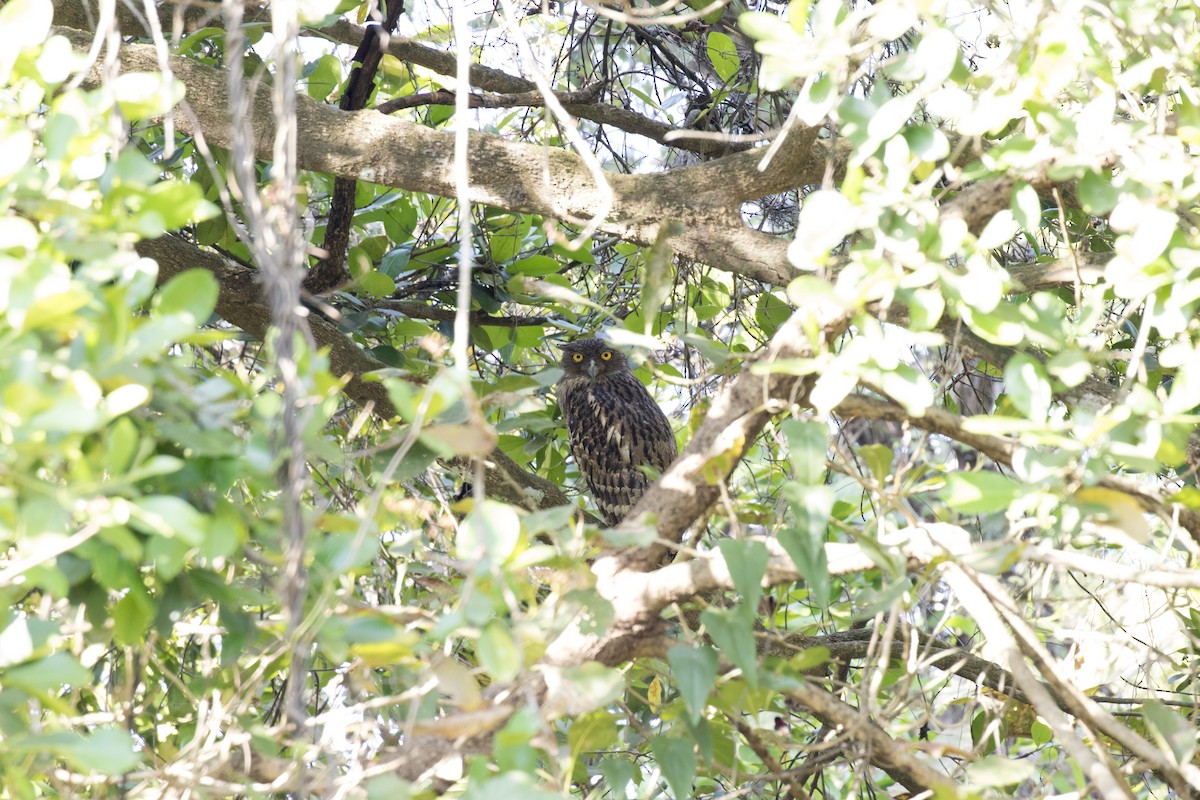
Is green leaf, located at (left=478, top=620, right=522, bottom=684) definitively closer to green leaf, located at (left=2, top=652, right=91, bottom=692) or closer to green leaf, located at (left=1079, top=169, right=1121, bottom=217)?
green leaf, located at (left=2, top=652, right=91, bottom=692)

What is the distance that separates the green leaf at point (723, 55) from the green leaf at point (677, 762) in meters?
1.62

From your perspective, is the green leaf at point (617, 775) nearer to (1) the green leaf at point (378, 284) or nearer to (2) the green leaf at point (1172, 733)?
(2) the green leaf at point (1172, 733)

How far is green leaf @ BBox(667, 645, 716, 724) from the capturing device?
1069 millimetres

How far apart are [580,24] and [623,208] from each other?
1.83m

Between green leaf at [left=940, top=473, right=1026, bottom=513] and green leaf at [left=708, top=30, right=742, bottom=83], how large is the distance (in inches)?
62.4

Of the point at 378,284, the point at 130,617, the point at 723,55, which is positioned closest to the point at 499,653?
the point at 130,617

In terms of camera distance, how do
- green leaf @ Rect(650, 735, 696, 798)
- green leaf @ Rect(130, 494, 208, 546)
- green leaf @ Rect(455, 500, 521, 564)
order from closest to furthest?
green leaf @ Rect(130, 494, 208, 546) → green leaf @ Rect(455, 500, 521, 564) → green leaf @ Rect(650, 735, 696, 798)

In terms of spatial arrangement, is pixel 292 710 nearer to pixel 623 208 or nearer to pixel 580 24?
pixel 623 208

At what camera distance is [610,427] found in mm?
3785

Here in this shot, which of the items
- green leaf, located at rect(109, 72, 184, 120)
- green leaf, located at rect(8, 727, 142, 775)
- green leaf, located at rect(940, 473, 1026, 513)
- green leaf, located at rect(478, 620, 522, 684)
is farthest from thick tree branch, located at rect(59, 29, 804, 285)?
green leaf, located at rect(8, 727, 142, 775)

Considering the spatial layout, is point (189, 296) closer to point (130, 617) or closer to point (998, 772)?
point (130, 617)

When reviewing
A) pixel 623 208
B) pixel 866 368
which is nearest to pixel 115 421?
pixel 866 368

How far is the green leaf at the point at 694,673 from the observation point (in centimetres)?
107

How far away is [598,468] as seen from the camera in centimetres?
374
